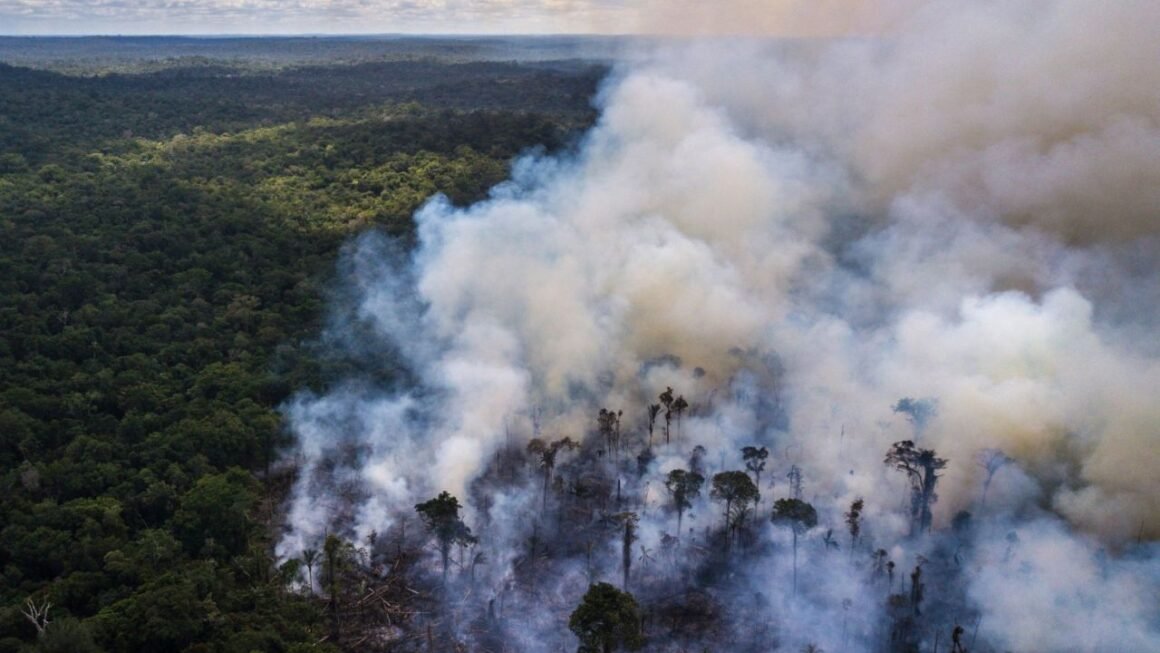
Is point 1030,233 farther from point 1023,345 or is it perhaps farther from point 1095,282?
point 1023,345

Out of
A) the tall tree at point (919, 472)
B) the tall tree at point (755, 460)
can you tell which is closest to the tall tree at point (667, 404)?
the tall tree at point (755, 460)

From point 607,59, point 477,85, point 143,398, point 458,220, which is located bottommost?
point 143,398

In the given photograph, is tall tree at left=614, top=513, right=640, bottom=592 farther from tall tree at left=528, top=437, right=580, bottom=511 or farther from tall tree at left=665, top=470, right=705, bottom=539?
tall tree at left=528, top=437, right=580, bottom=511

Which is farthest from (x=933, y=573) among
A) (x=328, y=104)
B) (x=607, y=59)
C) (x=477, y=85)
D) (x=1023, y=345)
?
(x=477, y=85)

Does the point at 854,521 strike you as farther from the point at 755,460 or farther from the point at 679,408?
the point at 679,408

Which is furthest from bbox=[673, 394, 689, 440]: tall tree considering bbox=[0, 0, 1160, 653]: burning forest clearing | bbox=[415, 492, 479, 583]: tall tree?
bbox=[415, 492, 479, 583]: tall tree

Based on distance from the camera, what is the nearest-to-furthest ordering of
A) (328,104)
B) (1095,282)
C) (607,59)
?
(1095,282), (607,59), (328,104)

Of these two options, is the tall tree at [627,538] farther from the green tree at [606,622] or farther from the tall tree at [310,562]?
the tall tree at [310,562]
